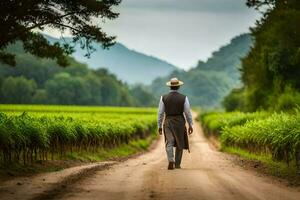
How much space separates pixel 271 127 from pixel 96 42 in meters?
7.57

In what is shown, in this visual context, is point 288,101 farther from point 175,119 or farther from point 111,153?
point 175,119

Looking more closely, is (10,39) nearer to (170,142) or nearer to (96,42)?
(96,42)

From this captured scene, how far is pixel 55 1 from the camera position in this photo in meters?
20.2

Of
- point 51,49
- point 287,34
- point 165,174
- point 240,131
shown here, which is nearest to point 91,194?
point 165,174

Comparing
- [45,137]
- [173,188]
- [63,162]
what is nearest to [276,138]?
[63,162]

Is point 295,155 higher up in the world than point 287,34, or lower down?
lower down

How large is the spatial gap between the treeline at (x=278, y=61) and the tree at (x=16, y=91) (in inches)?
3186

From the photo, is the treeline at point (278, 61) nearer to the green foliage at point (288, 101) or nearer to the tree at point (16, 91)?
the green foliage at point (288, 101)

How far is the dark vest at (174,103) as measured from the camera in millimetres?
20156

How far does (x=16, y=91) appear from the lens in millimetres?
147250

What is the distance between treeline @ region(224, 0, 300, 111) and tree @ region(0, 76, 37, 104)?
8094 cm

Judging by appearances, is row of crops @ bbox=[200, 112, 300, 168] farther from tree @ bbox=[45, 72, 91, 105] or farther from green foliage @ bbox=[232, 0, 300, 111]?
tree @ bbox=[45, 72, 91, 105]

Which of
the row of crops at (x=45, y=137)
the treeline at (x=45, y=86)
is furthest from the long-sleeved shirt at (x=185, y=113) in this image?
the treeline at (x=45, y=86)

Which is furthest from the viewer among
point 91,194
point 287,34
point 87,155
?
point 287,34
